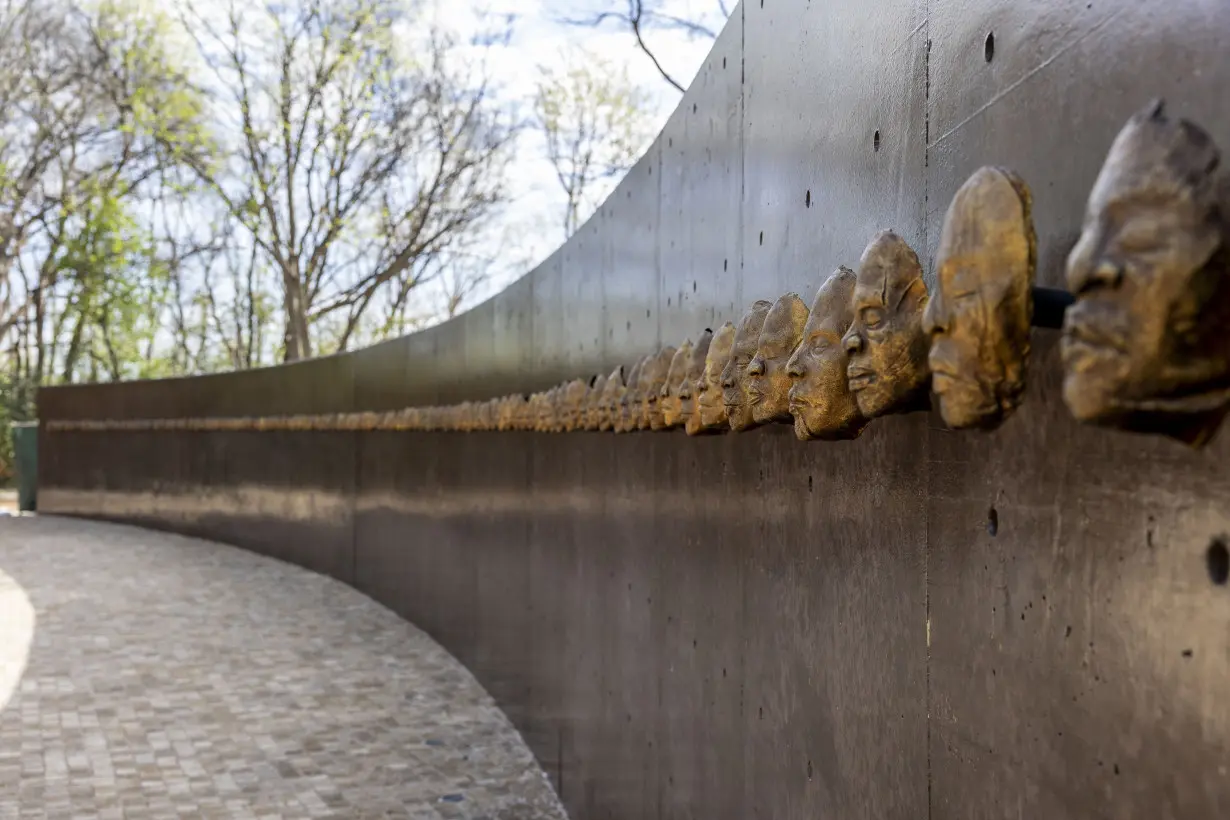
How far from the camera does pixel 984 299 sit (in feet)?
5.03

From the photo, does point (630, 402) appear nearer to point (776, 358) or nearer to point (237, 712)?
point (776, 358)

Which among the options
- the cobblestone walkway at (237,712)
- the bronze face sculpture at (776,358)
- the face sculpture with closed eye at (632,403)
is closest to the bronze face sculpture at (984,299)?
the bronze face sculpture at (776,358)

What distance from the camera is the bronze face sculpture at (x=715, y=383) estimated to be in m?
3.23

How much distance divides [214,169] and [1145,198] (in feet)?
92.0

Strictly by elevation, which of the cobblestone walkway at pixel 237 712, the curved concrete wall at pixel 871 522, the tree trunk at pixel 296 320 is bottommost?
the cobblestone walkway at pixel 237 712

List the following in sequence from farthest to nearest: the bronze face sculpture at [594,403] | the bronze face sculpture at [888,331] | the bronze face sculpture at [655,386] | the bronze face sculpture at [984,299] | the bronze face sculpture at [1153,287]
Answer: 1. the bronze face sculpture at [594,403]
2. the bronze face sculpture at [655,386]
3. the bronze face sculpture at [888,331]
4. the bronze face sculpture at [984,299]
5. the bronze face sculpture at [1153,287]

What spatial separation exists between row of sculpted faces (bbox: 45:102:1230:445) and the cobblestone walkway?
470 centimetres

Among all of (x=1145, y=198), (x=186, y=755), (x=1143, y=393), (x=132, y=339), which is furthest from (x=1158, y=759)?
(x=132, y=339)

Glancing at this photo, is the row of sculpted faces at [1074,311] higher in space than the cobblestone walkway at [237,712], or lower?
higher

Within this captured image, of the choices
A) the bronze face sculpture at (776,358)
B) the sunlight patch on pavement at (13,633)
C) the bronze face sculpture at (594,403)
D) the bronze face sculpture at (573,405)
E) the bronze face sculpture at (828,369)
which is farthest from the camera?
the sunlight patch on pavement at (13,633)

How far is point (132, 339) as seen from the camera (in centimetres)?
3462

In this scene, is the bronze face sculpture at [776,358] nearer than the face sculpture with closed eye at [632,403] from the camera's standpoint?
Yes

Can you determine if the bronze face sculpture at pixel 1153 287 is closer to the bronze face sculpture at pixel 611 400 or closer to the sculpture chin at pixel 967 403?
the sculpture chin at pixel 967 403

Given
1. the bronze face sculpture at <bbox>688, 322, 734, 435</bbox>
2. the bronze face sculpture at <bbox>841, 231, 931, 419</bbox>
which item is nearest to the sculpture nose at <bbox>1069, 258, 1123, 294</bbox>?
the bronze face sculpture at <bbox>841, 231, 931, 419</bbox>
